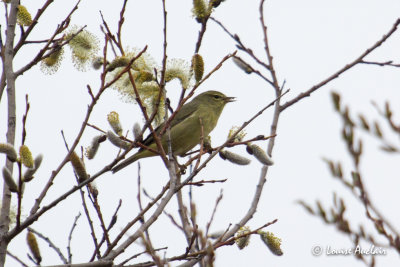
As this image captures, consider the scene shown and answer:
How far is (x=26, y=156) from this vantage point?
3.06m

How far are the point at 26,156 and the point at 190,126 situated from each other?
4057 millimetres

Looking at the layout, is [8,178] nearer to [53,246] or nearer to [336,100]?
[53,246]

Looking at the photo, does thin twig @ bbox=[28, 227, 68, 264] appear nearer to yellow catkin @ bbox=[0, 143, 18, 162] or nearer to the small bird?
yellow catkin @ bbox=[0, 143, 18, 162]

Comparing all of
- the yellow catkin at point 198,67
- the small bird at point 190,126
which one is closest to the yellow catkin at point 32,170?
the yellow catkin at point 198,67

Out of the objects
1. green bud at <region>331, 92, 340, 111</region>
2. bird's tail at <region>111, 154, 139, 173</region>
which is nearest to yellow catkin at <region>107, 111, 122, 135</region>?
green bud at <region>331, 92, 340, 111</region>

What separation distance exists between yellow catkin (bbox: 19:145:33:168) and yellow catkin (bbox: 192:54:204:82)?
1121mm

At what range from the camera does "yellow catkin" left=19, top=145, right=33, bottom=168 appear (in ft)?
10.0

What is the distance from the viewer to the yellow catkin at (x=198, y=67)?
140 inches

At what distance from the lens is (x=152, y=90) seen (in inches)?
161

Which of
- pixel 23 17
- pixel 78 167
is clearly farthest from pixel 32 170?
pixel 23 17

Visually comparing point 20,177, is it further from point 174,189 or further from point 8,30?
point 8,30

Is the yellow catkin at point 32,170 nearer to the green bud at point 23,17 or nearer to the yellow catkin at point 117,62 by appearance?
the yellow catkin at point 117,62

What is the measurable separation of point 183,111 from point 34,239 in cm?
443

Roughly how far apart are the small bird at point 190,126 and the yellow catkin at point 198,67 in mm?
3028
